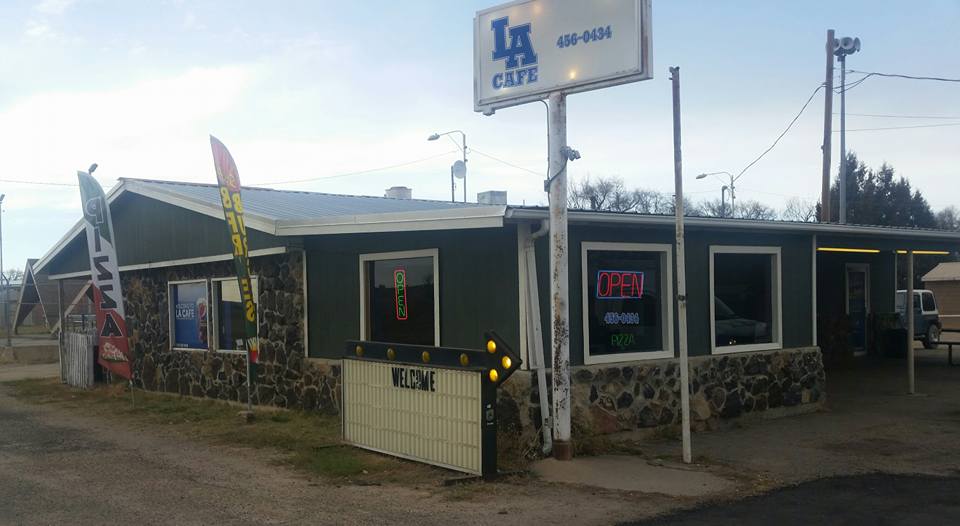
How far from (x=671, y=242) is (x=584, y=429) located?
2830mm

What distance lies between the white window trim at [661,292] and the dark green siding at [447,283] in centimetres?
97

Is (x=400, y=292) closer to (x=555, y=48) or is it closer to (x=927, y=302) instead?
(x=555, y=48)

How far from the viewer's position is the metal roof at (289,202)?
13.8 m

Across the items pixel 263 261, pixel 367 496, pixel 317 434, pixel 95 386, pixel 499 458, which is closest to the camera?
pixel 367 496

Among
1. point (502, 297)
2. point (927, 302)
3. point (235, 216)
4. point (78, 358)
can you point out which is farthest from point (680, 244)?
point (927, 302)

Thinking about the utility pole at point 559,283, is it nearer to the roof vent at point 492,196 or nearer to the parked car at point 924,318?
the roof vent at point 492,196

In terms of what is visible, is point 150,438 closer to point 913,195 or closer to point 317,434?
point 317,434

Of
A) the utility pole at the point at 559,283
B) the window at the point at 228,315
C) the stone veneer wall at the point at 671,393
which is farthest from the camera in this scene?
the window at the point at 228,315

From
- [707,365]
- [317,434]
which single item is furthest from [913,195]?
[317,434]

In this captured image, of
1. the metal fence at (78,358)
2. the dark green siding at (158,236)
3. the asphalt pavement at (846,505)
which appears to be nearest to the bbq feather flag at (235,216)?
the dark green siding at (158,236)

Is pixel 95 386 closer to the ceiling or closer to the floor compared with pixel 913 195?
closer to the floor

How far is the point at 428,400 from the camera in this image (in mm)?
9234

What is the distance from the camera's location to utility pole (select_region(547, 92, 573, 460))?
924 centimetres

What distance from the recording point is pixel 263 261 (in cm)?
1366
